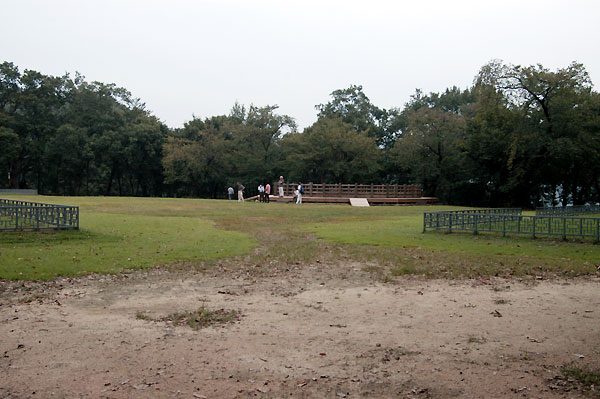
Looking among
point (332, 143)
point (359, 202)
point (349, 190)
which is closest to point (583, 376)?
point (359, 202)

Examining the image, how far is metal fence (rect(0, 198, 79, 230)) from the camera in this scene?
15141 millimetres

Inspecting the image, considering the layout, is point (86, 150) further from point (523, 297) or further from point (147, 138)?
point (523, 297)

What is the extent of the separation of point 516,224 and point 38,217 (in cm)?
1727

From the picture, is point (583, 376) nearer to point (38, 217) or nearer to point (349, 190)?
point (38, 217)

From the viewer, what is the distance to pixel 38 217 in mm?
15367

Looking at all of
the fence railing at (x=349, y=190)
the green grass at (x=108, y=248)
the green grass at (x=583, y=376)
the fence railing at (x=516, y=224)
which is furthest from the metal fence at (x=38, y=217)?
the fence railing at (x=349, y=190)

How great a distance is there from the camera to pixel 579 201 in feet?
149

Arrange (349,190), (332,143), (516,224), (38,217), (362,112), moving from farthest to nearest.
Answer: (362,112), (332,143), (349,190), (516,224), (38,217)

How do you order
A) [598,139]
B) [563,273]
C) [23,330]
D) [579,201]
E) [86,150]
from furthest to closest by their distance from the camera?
[86,150] → [579,201] → [598,139] → [563,273] → [23,330]

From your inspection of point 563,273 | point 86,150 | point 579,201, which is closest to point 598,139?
point 579,201

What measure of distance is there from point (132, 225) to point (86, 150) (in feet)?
132

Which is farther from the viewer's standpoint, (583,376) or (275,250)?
(275,250)

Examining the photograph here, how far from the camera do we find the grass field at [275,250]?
11.1 meters

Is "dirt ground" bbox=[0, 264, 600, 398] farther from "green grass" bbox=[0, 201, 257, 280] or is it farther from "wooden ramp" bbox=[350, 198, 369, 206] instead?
"wooden ramp" bbox=[350, 198, 369, 206]
